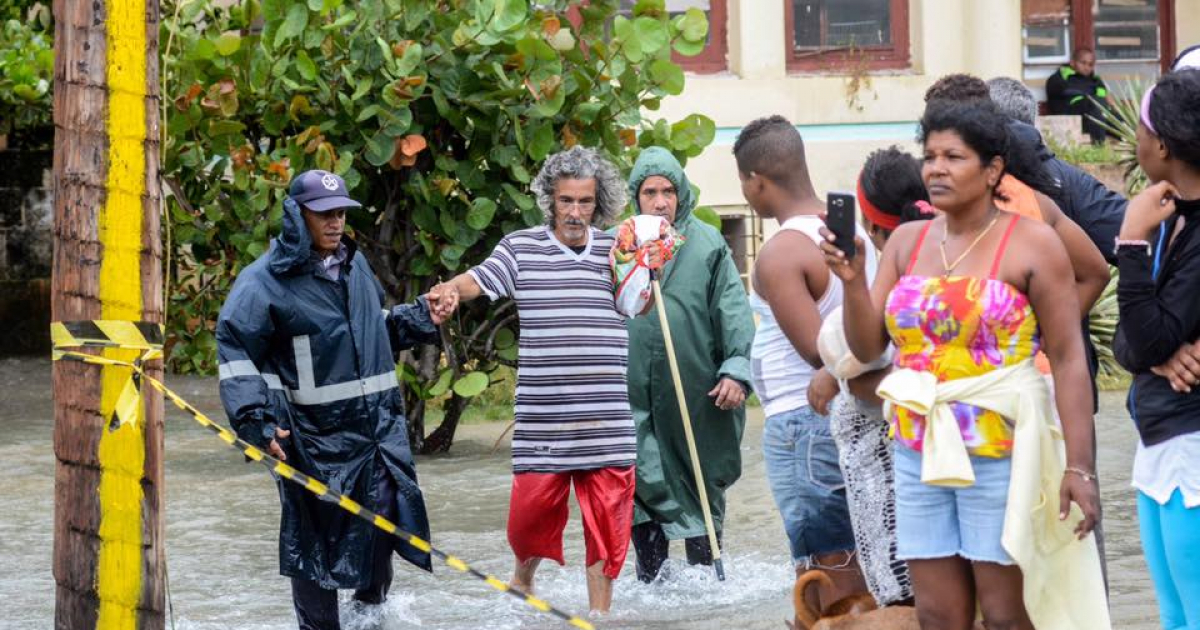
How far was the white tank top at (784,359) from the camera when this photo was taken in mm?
5762

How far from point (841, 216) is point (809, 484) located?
1372 millimetres

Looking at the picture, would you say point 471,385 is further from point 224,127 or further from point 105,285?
point 105,285

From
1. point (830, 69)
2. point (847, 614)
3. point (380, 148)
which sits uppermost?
point (830, 69)

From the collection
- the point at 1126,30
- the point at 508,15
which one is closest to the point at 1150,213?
the point at 508,15

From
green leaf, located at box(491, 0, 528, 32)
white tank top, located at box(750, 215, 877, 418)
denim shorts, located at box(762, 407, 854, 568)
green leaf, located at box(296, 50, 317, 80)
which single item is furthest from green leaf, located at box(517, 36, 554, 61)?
denim shorts, located at box(762, 407, 854, 568)

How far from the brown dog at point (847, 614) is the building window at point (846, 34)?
41.1ft

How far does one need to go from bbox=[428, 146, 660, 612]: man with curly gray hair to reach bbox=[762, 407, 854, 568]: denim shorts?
5.25ft

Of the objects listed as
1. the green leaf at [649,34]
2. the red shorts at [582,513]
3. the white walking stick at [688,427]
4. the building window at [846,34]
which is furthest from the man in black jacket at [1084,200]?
the building window at [846,34]

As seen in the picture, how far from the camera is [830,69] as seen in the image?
17.8m

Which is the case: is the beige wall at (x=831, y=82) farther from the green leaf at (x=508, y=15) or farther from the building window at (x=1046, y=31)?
the green leaf at (x=508, y=15)

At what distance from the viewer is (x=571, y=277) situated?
7445mm

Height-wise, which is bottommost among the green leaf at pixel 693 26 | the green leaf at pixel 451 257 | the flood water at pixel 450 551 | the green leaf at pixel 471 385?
the flood water at pixel 450 551

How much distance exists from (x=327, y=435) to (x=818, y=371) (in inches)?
81.9

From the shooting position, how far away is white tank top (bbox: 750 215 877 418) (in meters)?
5.76
